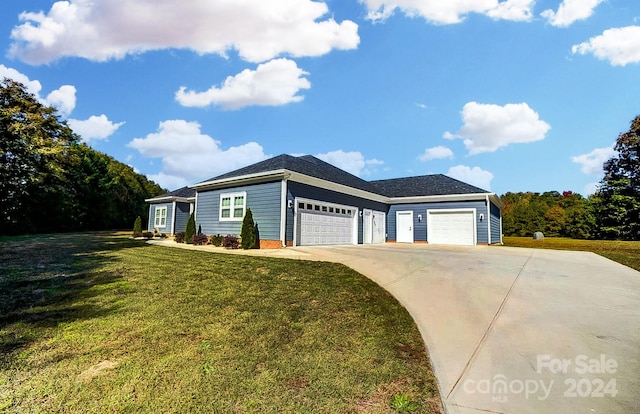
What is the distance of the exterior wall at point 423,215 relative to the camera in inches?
679

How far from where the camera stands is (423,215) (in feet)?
62.7

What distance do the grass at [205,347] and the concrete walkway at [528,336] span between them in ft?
1.19

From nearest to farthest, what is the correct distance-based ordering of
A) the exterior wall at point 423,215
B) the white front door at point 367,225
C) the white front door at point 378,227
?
the exterior wall at point 423,215 < the white front door at point 367,225 < the white front door at point 378,227

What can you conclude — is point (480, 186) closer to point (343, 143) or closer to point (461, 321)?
point (343, 143)

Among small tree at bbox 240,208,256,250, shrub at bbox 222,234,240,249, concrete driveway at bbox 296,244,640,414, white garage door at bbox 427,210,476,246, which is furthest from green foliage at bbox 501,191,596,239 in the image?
shrub at bbox 222,234,240,249

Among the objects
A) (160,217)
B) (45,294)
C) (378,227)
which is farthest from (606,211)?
(45,294)

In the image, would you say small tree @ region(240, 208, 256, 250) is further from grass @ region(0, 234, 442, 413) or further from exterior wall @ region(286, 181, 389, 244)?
grass @ region(0, 234, 442, 413)

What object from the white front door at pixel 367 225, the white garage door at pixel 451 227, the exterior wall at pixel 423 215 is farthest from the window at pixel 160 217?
the white garage door at pixel 451 227

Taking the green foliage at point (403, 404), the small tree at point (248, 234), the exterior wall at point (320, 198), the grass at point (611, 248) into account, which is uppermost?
the exterior wall at point (320, 198)

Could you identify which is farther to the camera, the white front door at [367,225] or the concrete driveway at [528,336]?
the white front door at [367,225]

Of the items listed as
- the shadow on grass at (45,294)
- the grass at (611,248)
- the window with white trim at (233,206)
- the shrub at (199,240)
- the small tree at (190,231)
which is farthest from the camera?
the small tree at (190,231)

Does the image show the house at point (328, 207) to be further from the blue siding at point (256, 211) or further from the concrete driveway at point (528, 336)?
the concrete driveway at point (528, 336)

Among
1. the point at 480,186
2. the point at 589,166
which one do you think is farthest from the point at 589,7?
the point at 589,166

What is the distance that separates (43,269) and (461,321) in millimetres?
8660
